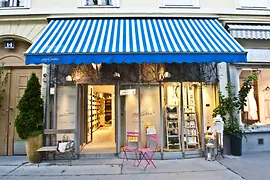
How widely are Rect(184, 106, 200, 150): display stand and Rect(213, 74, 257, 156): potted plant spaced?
74 centimetres

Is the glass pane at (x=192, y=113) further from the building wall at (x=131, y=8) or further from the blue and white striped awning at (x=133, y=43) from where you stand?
the building wall at (x=131, y=8)

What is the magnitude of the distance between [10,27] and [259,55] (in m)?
9.23

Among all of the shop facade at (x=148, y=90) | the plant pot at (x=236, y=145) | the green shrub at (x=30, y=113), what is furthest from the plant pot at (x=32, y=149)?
the plant pot at (x=236, y=145)

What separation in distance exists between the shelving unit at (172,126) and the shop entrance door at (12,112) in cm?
502

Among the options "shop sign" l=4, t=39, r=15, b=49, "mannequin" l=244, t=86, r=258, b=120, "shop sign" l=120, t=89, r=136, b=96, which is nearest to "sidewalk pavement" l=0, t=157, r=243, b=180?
"shop sign" l=120, t=89, r=136, b=96

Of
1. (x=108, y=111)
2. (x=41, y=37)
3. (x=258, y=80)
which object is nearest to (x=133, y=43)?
(x=41, y=37)

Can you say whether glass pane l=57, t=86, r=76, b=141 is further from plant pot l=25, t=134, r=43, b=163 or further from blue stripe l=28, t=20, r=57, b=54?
blue stripe l=28, t=20, r=57, b=54

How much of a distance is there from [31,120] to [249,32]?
7.92 m

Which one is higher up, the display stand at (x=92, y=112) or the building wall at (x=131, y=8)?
the building wall at (x=131, y=8)

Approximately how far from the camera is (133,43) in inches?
243

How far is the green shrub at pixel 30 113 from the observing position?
6.73 m

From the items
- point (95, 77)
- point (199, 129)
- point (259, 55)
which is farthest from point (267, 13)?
point (95, 77)

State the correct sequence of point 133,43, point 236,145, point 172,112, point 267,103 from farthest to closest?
point 267,103
point 172,112
point 236,145
point 133,43

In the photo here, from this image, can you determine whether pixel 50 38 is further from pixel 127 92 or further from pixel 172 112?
pixel 172 112
